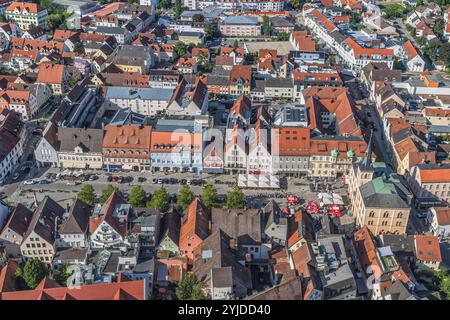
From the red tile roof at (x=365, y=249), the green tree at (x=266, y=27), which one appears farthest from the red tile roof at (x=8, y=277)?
the green tree at (x=266, y=27)

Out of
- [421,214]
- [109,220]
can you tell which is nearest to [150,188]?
[109,220]

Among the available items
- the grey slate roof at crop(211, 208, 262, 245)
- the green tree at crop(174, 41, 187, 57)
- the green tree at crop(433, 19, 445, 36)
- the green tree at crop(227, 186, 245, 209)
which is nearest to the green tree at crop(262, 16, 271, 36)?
the green tree at crop(174, 41, 187, 57)

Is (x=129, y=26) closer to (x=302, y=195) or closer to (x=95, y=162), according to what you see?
(x=95, y=162)

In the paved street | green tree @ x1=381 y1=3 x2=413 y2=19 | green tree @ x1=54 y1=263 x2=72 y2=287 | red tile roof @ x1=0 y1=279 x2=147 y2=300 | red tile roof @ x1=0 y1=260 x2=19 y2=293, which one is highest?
red tile roof @ x1=0 y1=279 x2=147 y2=300

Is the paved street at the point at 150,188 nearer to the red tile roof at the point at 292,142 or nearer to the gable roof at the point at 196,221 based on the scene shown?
the red tile roof at the point at 292,142

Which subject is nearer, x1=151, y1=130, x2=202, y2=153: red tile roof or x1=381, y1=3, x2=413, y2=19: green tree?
x1=151, y1=130, x2=202, y2=153: red tile roof

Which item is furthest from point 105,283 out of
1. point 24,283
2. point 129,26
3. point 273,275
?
point 129,26

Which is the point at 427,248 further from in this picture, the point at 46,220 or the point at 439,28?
the point at 439,28

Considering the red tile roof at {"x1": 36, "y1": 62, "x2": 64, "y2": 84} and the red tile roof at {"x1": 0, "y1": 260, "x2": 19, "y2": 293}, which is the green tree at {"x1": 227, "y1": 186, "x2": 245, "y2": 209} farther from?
the red tile roof at {"x1": 36, "y1": 62, "x2": 64, "y2": 84}

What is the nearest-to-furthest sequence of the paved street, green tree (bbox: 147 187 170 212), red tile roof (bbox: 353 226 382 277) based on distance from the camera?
red tile roof (bbox: 353 226 382 277) < green tree (bbox: 147 187 170 212) < the paved street

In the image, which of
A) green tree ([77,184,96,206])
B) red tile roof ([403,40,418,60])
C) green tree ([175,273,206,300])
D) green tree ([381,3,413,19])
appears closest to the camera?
green tree ([175,273,206,300])
